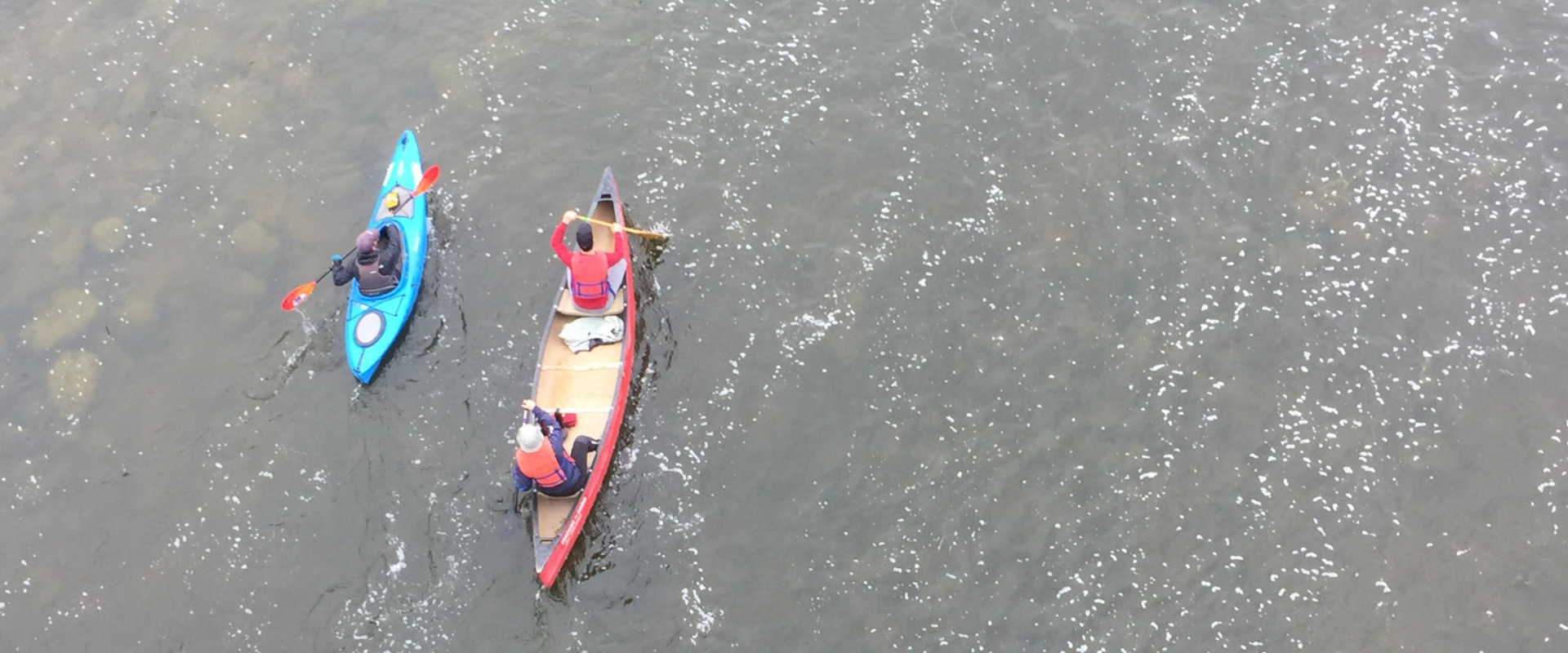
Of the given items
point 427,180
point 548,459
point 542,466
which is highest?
point 427,180

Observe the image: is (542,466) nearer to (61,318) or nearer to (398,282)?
(398,282)

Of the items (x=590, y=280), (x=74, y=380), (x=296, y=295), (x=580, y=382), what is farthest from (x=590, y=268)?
(x=74, y=380)

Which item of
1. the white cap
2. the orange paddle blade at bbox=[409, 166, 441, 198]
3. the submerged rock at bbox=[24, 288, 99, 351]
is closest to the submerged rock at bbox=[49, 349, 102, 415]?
the submerged rock at bbox=[24, 288, 99, 351]

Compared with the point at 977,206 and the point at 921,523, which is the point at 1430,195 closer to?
the point at 977,206

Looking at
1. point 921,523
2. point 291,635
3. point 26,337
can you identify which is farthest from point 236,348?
point 921,523

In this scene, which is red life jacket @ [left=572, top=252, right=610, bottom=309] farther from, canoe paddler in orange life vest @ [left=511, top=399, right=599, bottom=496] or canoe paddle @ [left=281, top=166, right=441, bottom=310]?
canoe paddle @ [left=281, top=166, right=441, bottom=310]
